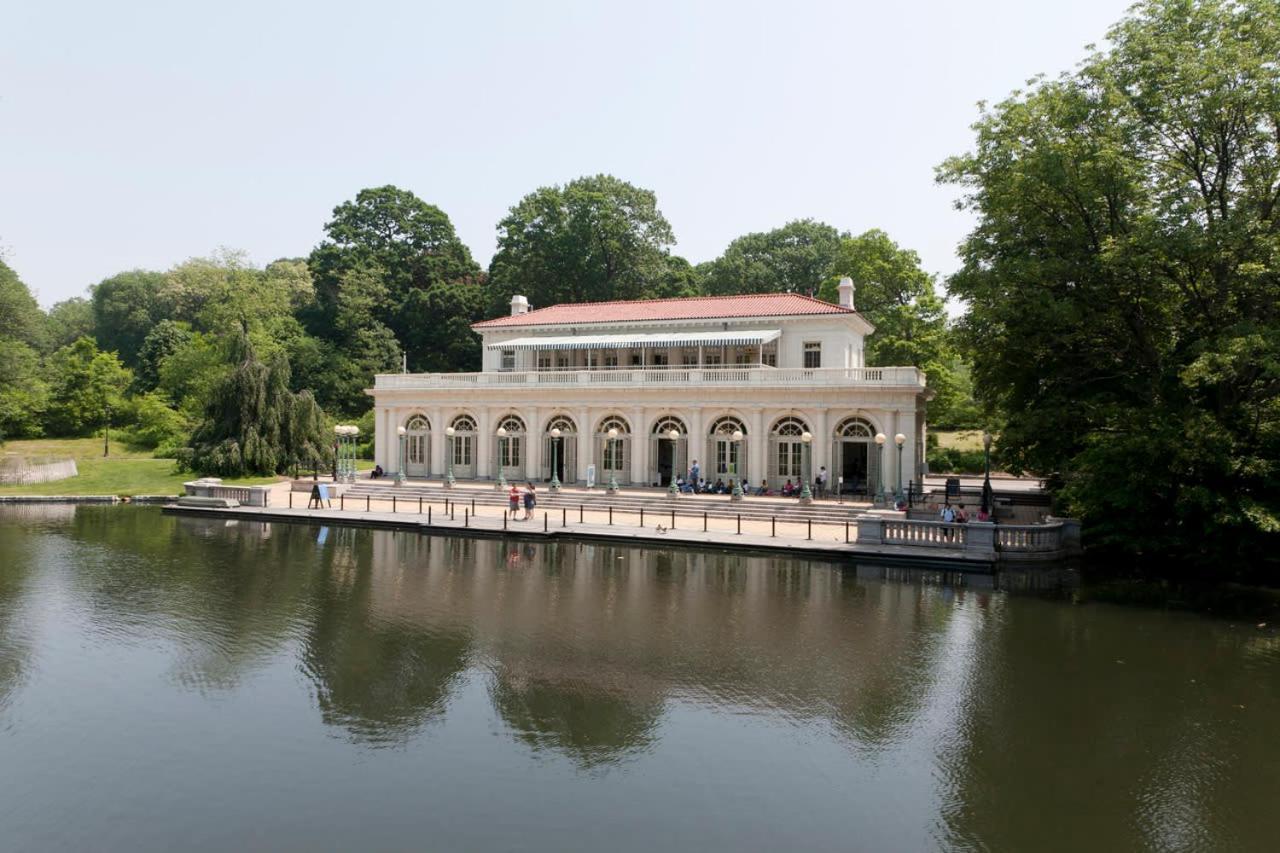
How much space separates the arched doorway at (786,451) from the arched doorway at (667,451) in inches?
150

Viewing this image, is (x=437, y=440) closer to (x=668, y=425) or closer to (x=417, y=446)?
(x=417, y=446)

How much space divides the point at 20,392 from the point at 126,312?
96.0ft

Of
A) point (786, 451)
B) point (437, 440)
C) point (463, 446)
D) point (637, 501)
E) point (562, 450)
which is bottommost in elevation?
point (637, 501)

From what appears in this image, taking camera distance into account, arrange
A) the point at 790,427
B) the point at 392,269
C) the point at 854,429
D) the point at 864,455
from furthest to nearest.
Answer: the point at 392,269, the point at 864,455, the point at 790,427, the point at 854,429

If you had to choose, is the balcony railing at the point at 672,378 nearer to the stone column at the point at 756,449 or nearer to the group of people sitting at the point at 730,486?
the stone column at the point at 756,449

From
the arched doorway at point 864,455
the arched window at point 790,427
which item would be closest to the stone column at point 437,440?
the arched window at point 790,427

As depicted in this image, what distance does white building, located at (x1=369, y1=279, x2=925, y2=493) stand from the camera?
3422cm

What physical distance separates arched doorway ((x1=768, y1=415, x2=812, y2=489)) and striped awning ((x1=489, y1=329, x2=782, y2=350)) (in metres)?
3.91

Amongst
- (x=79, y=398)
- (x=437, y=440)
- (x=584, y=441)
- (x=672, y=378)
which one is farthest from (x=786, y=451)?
(x=79, y=398)

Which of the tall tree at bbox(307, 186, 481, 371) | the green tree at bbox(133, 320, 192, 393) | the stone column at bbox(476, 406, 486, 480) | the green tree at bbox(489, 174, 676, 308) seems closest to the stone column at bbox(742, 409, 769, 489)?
the stone column at bbox(476, 406, 486, 480)

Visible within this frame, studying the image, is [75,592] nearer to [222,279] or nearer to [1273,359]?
[1273,359]

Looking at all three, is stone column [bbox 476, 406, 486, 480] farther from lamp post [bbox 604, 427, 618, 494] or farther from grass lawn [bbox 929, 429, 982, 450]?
grass lawn [bbox 929, 429, 982, 450]

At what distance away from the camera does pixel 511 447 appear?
39.9 meters

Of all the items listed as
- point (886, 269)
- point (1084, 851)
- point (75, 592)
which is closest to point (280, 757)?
point (1084, 851)
